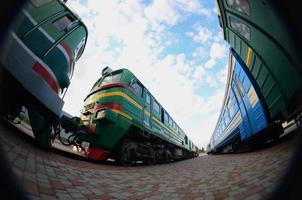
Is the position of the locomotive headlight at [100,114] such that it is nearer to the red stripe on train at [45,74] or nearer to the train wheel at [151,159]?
the red stripe on train at [45,74]

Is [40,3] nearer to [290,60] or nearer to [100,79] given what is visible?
[290,60]

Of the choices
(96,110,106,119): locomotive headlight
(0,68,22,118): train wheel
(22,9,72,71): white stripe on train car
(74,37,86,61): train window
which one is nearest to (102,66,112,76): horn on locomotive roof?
(96,110,106,119): locomotive headlight

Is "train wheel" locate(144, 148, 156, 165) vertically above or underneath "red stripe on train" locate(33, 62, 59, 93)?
underneath

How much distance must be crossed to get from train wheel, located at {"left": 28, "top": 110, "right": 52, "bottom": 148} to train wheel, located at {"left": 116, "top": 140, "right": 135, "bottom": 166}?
253cm

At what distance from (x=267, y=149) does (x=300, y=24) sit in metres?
0.89

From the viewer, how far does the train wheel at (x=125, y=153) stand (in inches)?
168

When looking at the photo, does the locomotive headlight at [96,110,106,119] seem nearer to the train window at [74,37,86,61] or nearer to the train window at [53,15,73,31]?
the train window at [74,37,86,61]

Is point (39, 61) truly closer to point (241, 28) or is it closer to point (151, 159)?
point (241, 28)

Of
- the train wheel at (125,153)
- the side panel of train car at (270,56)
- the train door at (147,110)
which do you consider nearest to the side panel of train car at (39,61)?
the side panel of train car at (270,56)

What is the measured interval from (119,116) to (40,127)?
2.37 meters

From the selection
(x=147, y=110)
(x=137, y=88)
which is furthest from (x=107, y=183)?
(x=147, y=110)

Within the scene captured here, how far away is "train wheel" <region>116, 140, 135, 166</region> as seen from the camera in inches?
168

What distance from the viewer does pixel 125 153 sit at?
4.42 m

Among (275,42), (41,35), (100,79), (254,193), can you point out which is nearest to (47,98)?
(41,35)
